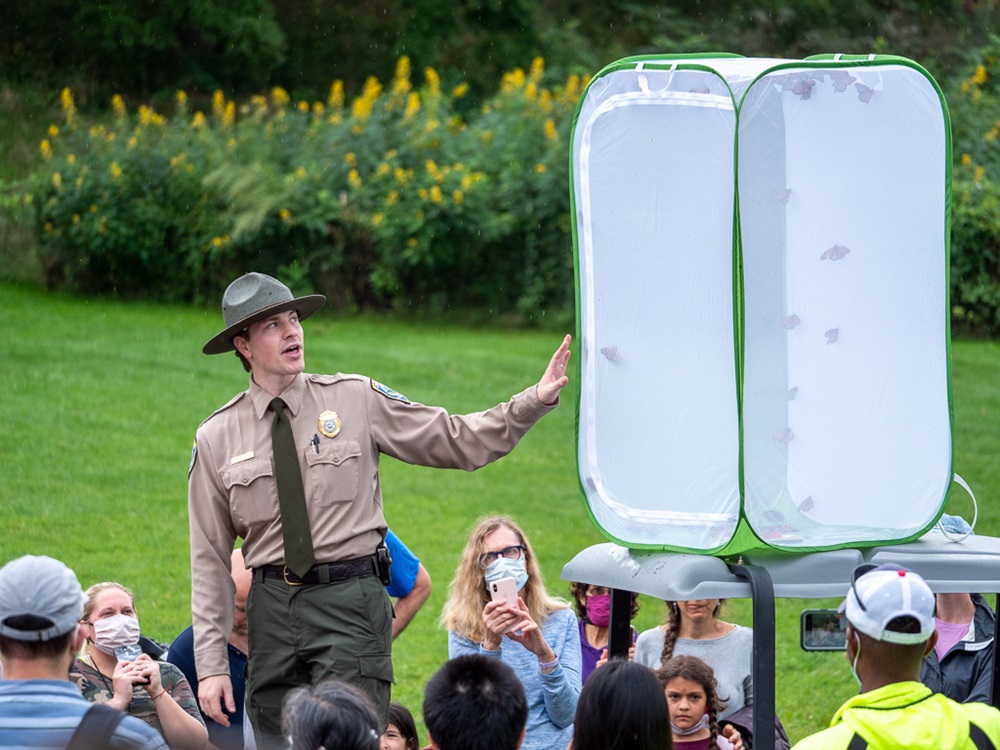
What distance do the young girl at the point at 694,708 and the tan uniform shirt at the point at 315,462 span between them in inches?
39.5

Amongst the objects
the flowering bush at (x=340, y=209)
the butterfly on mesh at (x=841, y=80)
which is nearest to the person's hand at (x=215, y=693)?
the butterfly on mesh at (x=841, y=80)

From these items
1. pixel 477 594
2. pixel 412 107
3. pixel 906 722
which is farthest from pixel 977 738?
pixel 412 107

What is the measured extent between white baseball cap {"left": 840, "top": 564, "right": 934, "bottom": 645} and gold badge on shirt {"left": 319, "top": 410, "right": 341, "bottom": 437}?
1962mm

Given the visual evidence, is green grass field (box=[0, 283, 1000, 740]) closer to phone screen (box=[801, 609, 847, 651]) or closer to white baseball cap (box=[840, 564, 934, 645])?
phone screen (box=[801, 609, 847, 651])

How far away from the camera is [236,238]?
1695 cm

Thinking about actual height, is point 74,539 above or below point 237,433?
below

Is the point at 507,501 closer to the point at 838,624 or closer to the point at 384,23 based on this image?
the point at 838,624

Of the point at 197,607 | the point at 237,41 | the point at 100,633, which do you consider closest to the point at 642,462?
the point at 197,607

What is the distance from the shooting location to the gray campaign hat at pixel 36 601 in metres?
3.29

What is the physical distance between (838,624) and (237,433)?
204cm

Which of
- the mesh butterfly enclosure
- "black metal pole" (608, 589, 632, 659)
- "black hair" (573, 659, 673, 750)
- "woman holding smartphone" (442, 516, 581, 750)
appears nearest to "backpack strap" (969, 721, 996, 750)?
"black hair" (573, 659, 673, 750)

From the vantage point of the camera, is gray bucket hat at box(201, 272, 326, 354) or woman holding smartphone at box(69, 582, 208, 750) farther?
gray bucket hat at box(201, 272, 326, 354)

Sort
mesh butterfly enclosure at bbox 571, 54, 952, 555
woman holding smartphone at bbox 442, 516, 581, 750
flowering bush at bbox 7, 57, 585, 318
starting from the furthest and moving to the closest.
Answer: flowering bush at bbox 7, 57, 585, 318
woman holding smartphone at bbox 442, 516, 581, 750
mesh butterfly enclosure at bbox 571, 54, 952, 555

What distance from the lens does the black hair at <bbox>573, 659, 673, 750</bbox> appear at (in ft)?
12.3
